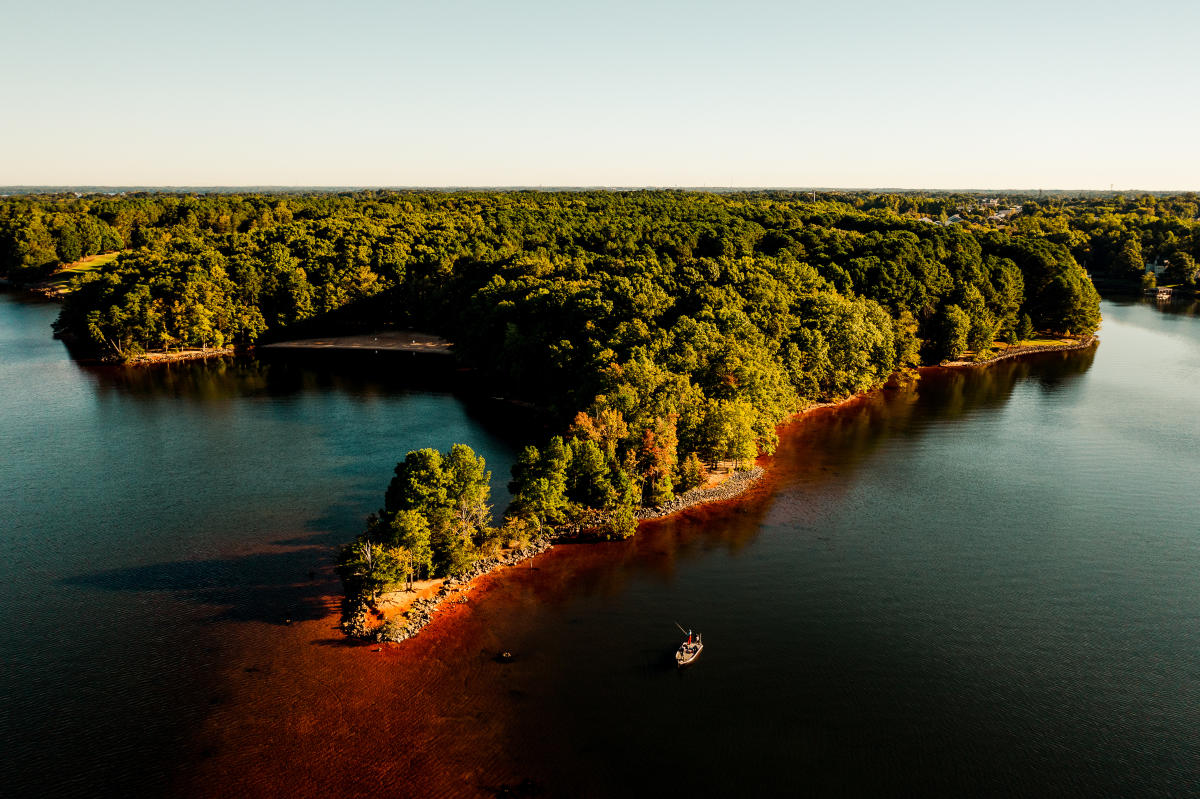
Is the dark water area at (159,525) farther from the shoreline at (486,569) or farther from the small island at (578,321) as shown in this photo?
the small island at (578,321)

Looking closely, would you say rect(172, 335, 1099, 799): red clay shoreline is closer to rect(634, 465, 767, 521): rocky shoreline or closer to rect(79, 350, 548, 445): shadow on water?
rect(634, 465, 767, 521): rocky shoreline

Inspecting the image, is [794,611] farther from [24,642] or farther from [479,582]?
[24,642]

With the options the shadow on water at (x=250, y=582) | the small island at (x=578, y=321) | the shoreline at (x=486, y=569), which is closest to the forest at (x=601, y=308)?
the small island at (x=578, y=321)

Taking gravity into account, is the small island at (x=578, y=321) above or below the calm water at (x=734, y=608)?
above

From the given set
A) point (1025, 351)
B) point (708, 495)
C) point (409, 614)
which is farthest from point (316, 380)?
point (1025, 351)

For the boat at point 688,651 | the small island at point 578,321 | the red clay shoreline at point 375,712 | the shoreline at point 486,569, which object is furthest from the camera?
the small island at point 578,321

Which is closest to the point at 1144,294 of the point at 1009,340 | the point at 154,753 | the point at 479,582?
the point at 1009,340

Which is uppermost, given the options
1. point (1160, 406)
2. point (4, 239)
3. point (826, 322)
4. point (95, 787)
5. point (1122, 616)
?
point (4, 239)
